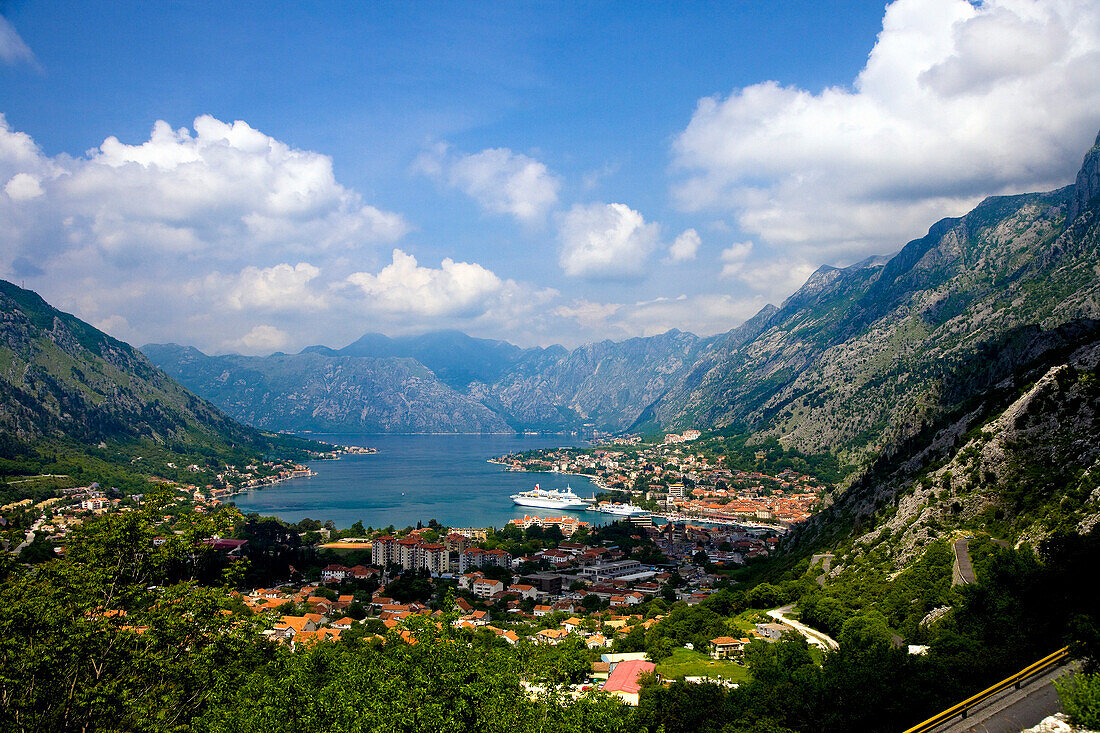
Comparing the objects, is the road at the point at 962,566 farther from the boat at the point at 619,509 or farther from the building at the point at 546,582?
the boat at the point at 619,509

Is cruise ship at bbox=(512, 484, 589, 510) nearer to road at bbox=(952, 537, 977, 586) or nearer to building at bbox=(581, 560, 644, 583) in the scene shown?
building at bbox=(581, 560, 644, 583)

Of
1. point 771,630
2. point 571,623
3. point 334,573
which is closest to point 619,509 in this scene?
point 334,573

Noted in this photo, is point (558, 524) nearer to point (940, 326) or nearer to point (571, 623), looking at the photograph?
point (571, 623)

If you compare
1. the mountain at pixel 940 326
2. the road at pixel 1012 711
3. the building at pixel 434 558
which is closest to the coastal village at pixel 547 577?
the building at pixel 434 558

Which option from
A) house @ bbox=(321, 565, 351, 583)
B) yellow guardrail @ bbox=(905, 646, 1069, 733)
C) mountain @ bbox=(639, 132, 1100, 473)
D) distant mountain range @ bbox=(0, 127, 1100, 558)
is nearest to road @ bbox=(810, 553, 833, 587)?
distant mountain range @ bbox=(0, 127, 1100, 558)

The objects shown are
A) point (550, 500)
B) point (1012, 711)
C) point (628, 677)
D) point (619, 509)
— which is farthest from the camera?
point (550, 500)

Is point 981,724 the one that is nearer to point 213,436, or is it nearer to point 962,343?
point 962,343

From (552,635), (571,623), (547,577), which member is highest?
(552,635)
